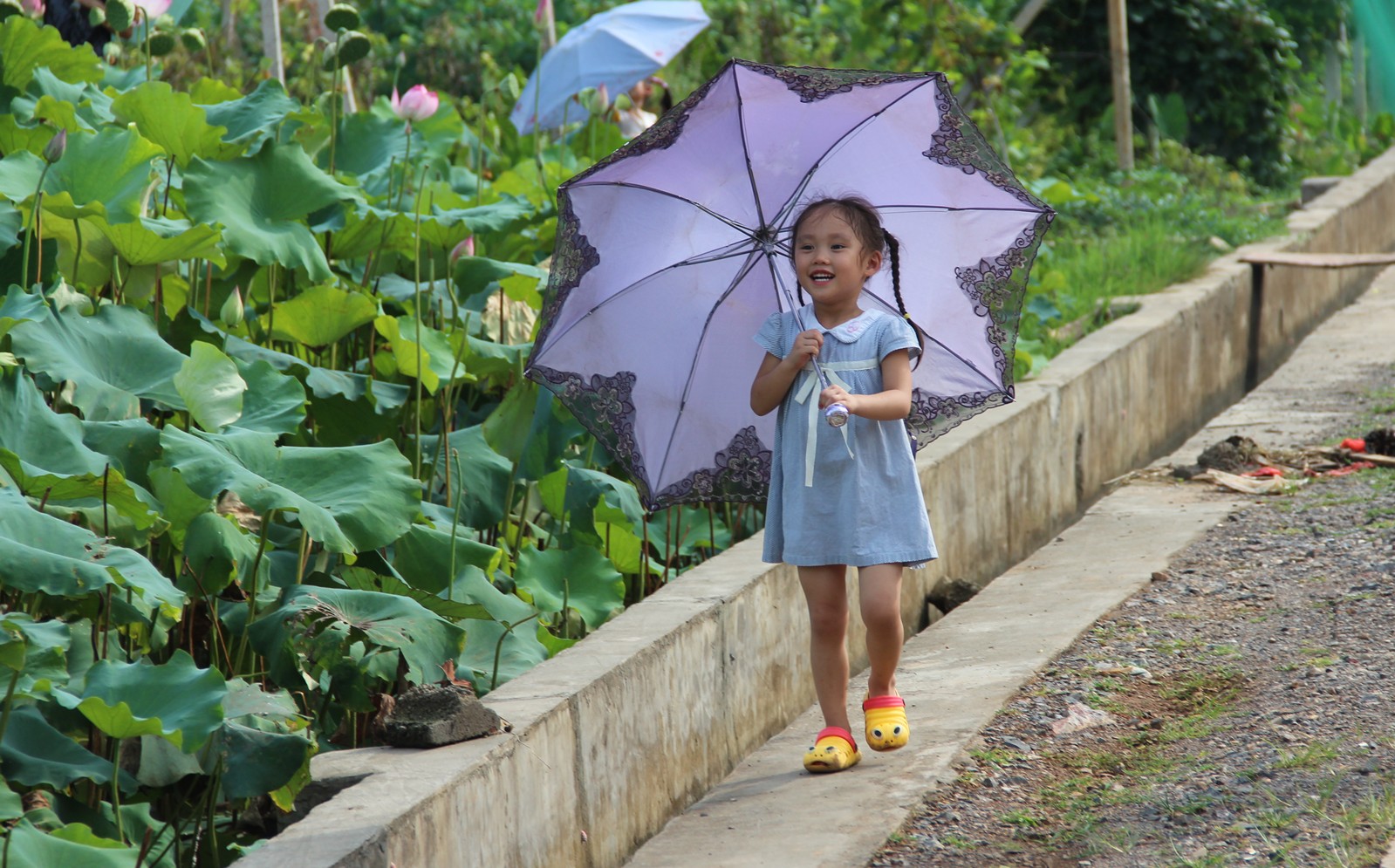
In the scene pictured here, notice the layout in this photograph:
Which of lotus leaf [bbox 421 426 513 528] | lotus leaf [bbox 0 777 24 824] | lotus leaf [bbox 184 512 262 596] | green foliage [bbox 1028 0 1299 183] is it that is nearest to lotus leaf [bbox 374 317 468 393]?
lotus leaf [bbox 421 426 513 528]

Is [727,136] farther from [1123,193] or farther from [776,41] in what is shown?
[776,41]

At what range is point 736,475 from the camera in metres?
3.34

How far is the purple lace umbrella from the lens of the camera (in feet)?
10.4

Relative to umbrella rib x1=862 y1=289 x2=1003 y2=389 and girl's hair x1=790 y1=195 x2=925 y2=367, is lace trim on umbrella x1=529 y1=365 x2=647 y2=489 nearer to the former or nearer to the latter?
girl's hair x1=790 y1=195 x2=925 y2=367

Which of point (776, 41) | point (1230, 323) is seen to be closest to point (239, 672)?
point (1230, 323)

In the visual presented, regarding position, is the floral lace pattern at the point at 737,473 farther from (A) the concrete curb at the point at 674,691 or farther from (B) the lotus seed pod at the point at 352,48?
(B) the lotus seed pod at the point at 352,48

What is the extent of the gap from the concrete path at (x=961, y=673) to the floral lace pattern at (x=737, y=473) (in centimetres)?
55

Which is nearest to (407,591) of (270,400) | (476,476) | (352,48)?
(270,400)

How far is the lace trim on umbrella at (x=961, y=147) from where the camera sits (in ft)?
10.6

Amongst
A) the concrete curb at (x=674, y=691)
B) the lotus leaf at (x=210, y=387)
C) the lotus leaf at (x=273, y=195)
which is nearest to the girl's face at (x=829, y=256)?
the concrete curb at (x=674, y=691)

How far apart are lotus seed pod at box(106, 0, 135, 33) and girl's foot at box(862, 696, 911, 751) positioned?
233cm

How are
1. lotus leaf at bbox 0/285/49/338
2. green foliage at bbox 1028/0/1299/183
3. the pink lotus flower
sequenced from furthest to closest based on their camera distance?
green foliage at bbox 1028/0/1299/183 < the pink lotus flower < lotus leaf at bbox 0/285/49/338

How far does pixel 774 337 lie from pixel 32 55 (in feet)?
6.91

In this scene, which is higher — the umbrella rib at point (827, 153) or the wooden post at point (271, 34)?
the wooden post at point (271, 34)
